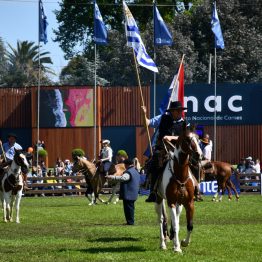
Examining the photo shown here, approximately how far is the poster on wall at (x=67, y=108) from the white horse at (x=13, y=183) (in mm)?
32075

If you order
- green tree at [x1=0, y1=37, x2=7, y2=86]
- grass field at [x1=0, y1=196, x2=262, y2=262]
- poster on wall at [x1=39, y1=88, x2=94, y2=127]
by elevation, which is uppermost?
green tree at [x1=0, y1=37, x2=7, y2=86]

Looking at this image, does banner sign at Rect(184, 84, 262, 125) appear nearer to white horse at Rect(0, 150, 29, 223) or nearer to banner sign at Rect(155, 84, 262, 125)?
banner sign at Rect(155, 84, 262, 125)

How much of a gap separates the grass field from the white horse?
59 centimetres

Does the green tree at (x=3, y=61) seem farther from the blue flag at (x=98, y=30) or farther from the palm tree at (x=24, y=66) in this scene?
the blue flag at (x=98, y=30)

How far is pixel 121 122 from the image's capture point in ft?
187

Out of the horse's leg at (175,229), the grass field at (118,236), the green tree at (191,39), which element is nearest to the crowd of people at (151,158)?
the grass field at (118,236)

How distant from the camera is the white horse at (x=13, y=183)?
24172 millimetres

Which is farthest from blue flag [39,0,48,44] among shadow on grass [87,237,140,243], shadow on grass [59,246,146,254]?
shadow on grass [59,246,146,254]

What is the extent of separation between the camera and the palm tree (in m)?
99.7

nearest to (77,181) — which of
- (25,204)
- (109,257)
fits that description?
(25,204)

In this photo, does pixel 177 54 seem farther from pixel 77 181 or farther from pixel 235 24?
pixel 77 181

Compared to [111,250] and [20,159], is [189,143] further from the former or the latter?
[20,159]


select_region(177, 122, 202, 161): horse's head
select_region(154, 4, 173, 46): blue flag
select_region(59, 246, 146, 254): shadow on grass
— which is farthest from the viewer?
select_region(154, 4, 173, 46): blue flag

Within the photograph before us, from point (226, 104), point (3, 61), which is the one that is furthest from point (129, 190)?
point (3, 61)
